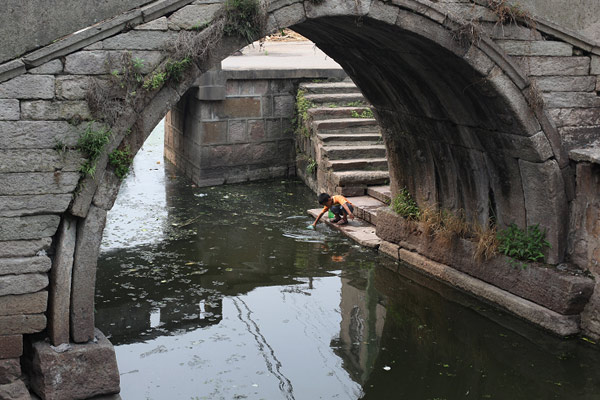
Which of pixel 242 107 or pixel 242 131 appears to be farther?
pixel 242 131

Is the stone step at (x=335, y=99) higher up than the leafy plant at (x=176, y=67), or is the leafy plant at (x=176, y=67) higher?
the leafy plant at (x=176, y=67)

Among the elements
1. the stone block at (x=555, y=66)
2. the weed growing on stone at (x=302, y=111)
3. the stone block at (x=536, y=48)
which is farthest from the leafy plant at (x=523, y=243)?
the weed growing on stone at (x=302, y=111)

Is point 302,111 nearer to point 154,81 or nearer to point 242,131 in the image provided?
point 242,131

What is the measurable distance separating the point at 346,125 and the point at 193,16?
7.50 meters

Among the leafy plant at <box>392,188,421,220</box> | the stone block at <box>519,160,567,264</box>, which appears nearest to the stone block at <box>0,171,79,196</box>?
the stone block at <box>519,160,567,264</box>

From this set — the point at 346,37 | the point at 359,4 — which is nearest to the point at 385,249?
the point at 346,37

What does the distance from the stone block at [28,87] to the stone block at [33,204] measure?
2.38 ft

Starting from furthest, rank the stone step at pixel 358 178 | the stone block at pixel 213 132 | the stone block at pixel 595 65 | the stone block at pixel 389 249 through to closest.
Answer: the stone block at pixel 213 132 → the stone step at pixel 358 178 → the stone block at pixel 389 249 → the stone block at pixel 595 65

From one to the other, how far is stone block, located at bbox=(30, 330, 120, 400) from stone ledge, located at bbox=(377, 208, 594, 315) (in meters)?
4.19

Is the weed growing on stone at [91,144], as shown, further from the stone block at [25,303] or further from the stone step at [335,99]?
the stone step at [335,99]

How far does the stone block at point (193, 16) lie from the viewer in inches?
238

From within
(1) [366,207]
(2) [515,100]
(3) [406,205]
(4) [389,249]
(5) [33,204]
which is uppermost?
(2) [515,100]

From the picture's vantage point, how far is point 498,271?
8.46 metres

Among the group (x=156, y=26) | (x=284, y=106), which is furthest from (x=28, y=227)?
(x=284, y=106)
